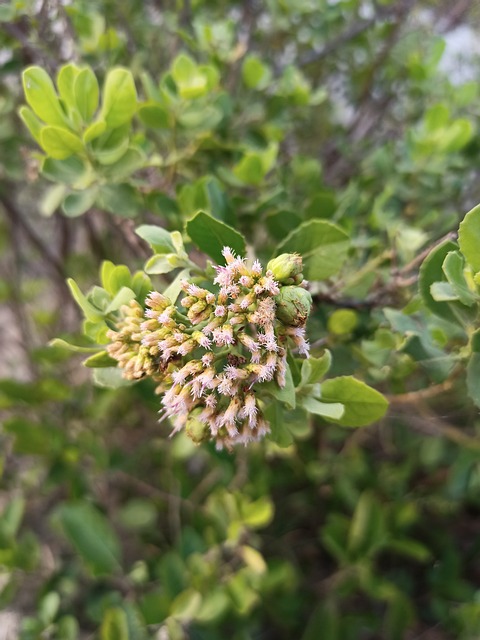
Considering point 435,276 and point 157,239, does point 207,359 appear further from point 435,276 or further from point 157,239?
point 435,276

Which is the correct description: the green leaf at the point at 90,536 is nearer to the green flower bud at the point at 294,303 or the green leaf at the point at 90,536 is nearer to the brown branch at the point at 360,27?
the green flower bud at the point at 294,303

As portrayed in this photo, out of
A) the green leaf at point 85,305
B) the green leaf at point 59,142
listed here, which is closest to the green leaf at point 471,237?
the green leaf at point 85,305

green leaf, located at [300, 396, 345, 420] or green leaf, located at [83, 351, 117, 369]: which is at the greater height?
green leaf, located at [83, 351, 117, 369]

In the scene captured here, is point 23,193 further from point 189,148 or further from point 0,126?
point 189,148

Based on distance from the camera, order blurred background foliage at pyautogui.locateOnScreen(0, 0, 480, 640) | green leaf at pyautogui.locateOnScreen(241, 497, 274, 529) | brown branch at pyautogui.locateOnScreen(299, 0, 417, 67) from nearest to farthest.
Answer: blurred background foliage at pyautogui.locateOnScreen(0, 0, 480, 640) → green leaf at pyautogui.locateOnScreen(241, 497, 274, 529) → brown branch at pyautogui.locateOnScreen(299, 0, 417, 67)

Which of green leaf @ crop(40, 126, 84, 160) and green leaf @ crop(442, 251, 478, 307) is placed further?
green leaf @ crop(40, 126, 84, 160)

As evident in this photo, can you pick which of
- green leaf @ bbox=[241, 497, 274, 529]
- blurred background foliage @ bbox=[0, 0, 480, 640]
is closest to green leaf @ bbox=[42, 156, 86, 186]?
blurred background foliage @ bbox=[0, 0, 480, 640]

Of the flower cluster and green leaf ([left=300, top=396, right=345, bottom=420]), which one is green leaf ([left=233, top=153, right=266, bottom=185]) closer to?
the flower cluster
